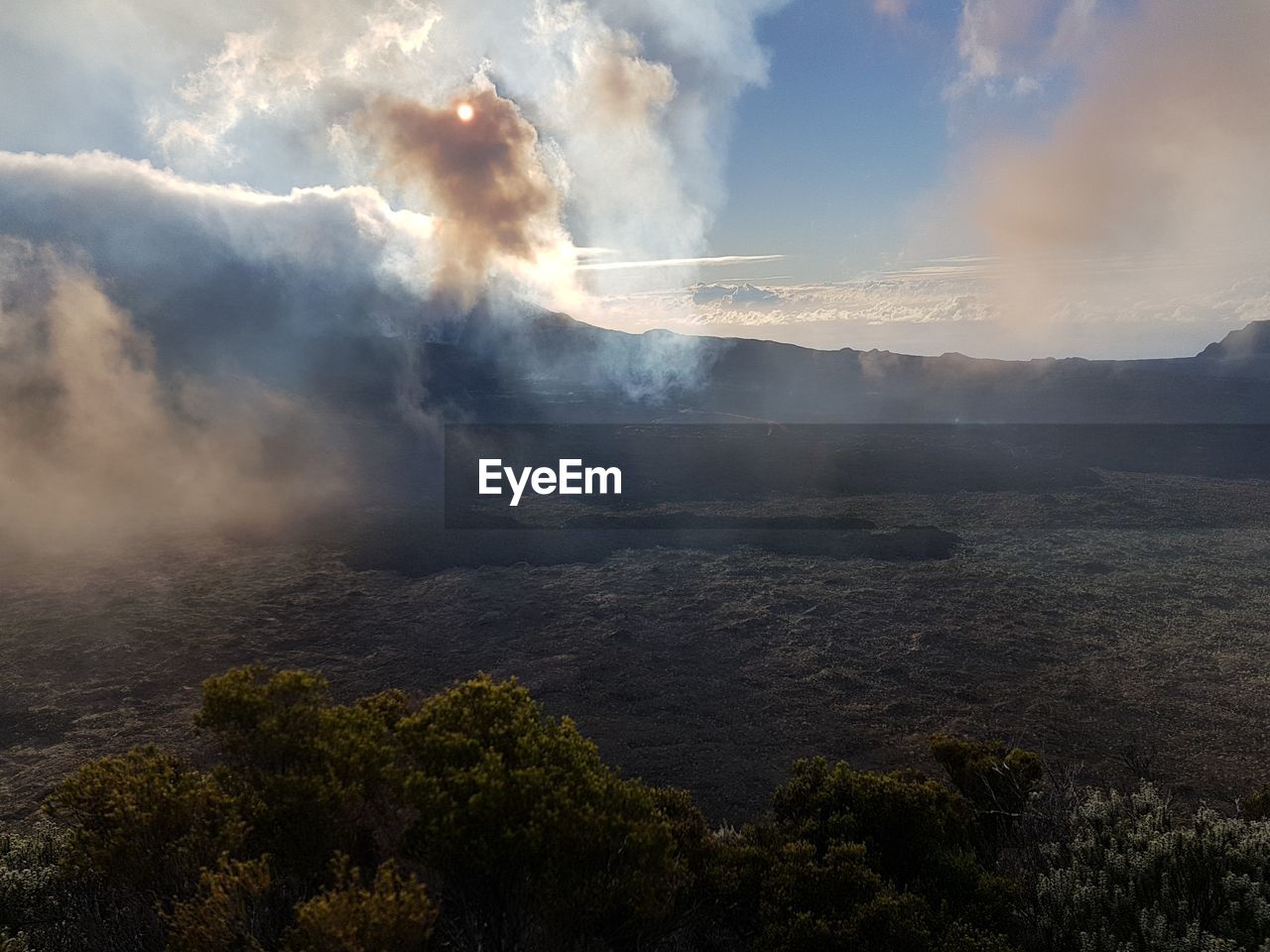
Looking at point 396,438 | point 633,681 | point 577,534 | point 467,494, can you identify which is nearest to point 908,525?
point 577,534

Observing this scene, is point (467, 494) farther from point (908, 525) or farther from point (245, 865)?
point (245, 865)

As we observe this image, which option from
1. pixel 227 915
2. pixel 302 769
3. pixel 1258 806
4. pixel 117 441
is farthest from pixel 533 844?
pixel 117 441

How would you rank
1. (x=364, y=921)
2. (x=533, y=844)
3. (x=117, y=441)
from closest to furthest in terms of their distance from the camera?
1. (x=364, y=921)
2. (x=533, y=844)
3. (x=117, y=441)

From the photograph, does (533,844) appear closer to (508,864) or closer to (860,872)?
(508,864)

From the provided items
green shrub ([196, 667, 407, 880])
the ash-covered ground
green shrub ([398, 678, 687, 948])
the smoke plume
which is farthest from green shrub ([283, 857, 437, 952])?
the smoke plume

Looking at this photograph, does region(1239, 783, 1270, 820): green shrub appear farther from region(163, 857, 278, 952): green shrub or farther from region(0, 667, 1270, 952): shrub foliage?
region(163, 857, 278, 952): green shrub
